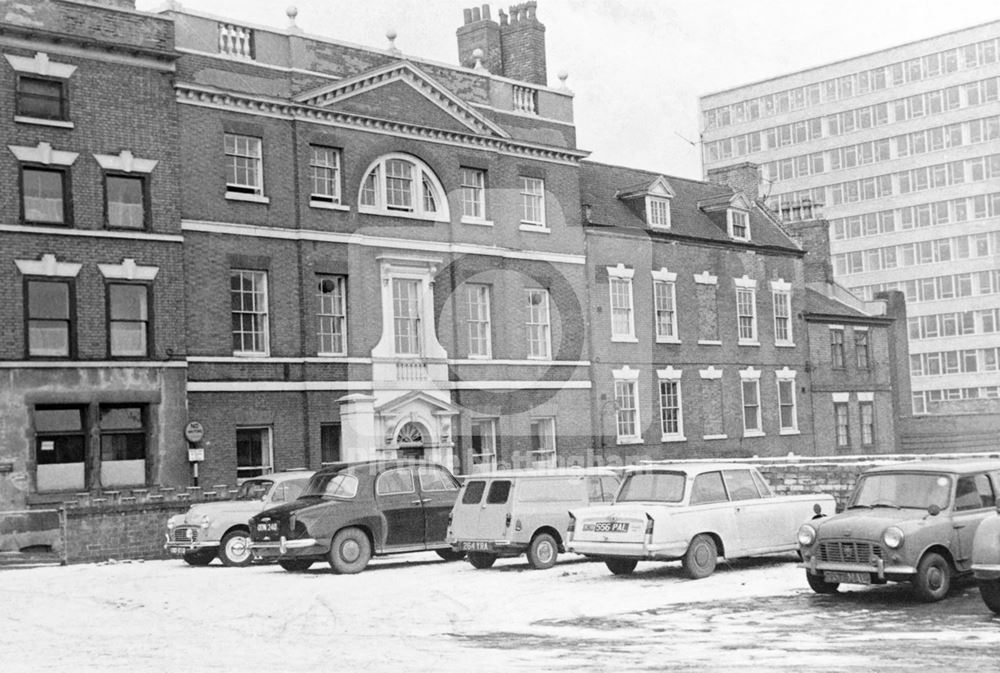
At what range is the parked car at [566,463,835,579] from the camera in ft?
60.7

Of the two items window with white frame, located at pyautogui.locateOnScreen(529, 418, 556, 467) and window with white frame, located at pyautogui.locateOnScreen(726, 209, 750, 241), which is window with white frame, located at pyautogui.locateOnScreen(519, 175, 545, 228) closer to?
window with white frame, located at pyautogui.locateOnScreen(529, 418, 556, 467)

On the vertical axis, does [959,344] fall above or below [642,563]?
above

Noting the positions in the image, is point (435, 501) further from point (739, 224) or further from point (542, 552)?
point (739, 224)

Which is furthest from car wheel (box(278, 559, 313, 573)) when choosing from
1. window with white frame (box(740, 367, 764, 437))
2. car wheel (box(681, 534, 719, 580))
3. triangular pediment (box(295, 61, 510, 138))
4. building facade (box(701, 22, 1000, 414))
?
building facade (box(701, 22, 1000, 414))

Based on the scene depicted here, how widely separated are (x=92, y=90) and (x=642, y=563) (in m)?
16.2

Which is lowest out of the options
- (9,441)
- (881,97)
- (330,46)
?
(9,441)

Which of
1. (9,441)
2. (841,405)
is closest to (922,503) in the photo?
(9,441)

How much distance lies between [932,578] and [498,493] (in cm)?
783

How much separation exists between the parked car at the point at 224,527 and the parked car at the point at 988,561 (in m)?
13.0

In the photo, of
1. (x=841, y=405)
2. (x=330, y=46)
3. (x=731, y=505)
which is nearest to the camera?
(x=731, y=505)

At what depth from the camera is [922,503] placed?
52.7ft

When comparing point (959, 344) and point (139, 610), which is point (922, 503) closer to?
point (139, 610)

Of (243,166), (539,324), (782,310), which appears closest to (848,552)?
(243,166)

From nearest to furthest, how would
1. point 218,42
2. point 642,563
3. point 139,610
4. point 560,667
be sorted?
point 560,667
point 139,610
point 642,563
point 218,42
